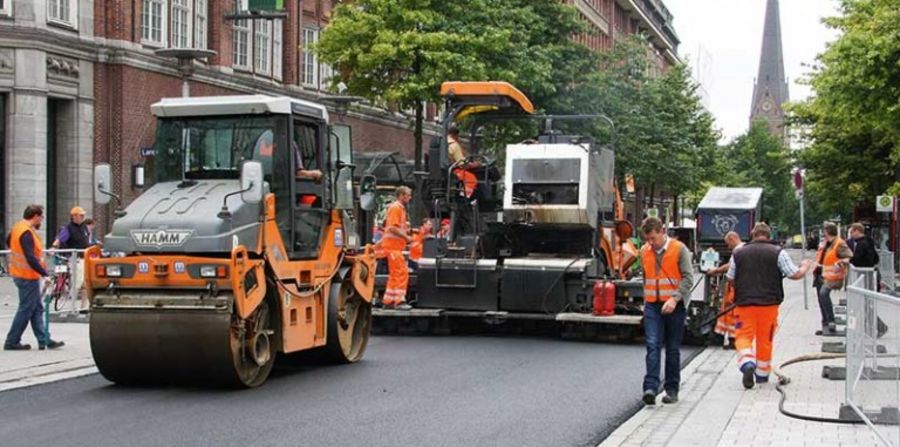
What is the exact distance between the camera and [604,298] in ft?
52.1

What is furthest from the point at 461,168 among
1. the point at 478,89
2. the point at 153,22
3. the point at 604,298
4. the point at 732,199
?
the point at 732,199

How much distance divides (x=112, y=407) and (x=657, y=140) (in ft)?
140

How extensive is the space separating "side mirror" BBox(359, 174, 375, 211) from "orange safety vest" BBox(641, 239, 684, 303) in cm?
344

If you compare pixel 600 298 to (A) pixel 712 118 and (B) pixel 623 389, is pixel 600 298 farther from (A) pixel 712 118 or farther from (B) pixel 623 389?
(A) pixel 712 118

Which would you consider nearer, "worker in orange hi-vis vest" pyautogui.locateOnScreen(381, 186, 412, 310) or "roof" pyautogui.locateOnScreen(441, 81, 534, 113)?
"worker in orange hi-vis vest" pyautogui.locateOnScreen(381, 186, 412, 310)

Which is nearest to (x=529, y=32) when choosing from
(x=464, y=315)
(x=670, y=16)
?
(x=464, y=315)

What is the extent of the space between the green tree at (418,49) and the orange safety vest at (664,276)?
18449 mm

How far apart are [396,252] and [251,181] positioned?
6.28m

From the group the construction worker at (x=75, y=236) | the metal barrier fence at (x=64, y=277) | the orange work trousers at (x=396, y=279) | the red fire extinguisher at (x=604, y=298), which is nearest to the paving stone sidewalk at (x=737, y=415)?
the red fire extinguisher at (x=604, y=298)

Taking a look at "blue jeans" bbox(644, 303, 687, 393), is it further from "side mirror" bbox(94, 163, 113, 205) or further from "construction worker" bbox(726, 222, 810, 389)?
"side mirror" bbox(94, 163, 113, 205)

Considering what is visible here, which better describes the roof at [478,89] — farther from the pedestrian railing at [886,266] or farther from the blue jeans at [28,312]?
the pedestrian railing at [886,266]

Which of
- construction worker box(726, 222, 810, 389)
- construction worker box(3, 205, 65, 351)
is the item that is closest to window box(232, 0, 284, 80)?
construction worker box(3, 205, 65, 351)

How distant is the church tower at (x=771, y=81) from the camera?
17500cm

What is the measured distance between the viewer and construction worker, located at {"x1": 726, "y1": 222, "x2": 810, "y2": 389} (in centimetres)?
1190
